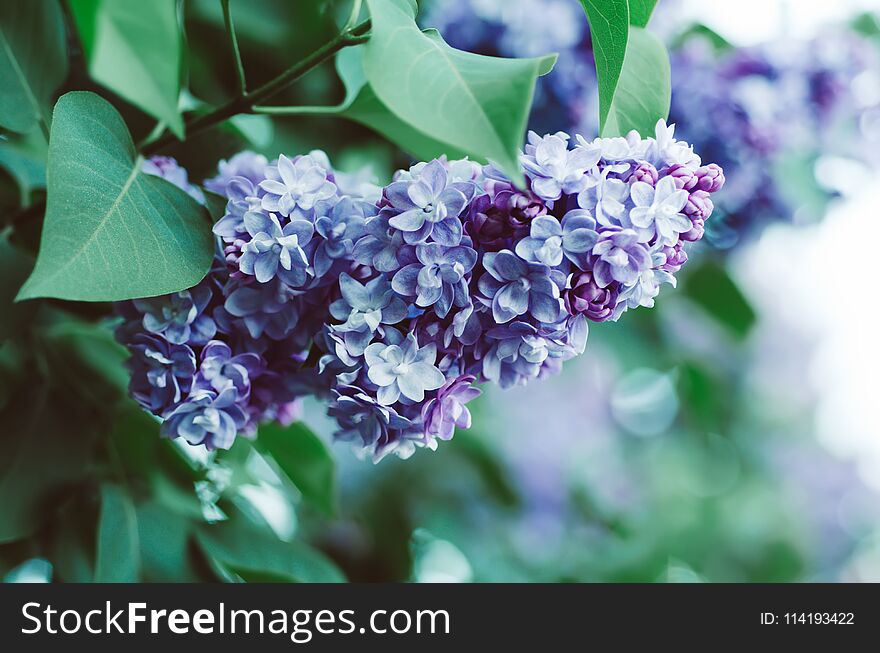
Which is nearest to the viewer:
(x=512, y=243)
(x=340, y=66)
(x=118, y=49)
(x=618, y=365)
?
(x=118, y=49)

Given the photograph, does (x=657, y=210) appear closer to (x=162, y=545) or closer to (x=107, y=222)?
(x=107, y=222)

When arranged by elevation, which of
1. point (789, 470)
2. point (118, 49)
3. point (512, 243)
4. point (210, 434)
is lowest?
point (789, 470)

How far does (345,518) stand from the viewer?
134cm

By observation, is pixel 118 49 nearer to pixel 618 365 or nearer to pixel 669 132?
pixel 669 132

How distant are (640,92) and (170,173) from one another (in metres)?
0.30

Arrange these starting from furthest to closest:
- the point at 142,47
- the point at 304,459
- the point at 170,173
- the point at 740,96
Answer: the point at 740,96, the point at 304,459, the point at 170,173, the point at 142,47

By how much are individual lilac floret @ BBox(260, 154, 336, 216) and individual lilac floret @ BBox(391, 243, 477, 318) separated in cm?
7

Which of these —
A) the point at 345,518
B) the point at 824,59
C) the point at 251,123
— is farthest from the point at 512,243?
the point at 345,518

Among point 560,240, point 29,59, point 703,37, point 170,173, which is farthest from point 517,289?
point 703,37

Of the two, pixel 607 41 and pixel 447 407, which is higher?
pixel 607 41

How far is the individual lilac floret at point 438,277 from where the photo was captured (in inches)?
17.3

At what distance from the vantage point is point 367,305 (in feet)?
1.51

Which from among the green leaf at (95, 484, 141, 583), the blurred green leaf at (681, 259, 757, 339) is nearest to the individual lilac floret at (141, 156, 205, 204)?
the green leaf at (95, 484, 141, 583)
